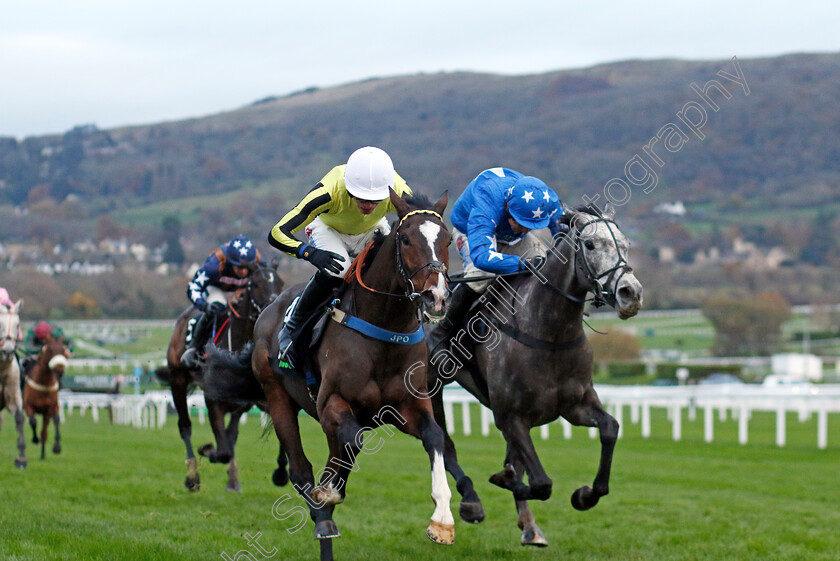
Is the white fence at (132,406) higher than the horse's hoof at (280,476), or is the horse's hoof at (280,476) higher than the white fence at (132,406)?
the horse's hoof at (280,476)

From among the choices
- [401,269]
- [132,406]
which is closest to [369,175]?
[401,269]

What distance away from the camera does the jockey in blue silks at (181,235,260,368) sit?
372 inches

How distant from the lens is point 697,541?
8172 millimetres

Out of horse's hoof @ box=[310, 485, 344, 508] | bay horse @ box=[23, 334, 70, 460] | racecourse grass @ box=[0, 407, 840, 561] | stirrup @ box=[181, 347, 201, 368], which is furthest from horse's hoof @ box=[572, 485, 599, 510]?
bay horse @ box=[23, 334, 70, 460]

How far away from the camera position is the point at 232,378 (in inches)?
295

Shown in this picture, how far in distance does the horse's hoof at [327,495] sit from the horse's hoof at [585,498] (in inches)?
58.2

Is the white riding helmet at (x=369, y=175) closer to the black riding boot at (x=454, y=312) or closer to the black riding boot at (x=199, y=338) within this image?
the black riding boot at (x=454, y=312)

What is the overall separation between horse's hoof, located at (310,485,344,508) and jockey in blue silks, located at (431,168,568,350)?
159 centimetres

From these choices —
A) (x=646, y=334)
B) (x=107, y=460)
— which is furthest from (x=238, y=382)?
(x=646, y=334)

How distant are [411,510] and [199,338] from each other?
2489 millimetres

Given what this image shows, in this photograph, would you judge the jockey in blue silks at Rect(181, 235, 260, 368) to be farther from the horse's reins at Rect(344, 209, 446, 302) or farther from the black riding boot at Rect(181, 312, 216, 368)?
the horse's reins at Rect(344, 209, 446, 302)

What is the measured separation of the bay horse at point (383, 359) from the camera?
18.1ft

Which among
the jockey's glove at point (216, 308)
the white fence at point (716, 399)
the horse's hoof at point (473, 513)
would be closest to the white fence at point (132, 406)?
the white fence at point (716, 399)

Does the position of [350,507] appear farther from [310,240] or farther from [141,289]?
[141,289]
